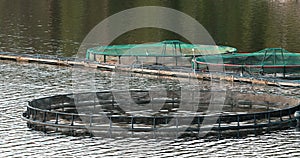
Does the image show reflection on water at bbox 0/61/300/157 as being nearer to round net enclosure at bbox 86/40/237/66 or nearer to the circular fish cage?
the circular fish cage

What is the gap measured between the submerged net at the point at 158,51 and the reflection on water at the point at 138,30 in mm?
6603

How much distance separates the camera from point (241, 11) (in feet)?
507

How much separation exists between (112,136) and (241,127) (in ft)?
30.1

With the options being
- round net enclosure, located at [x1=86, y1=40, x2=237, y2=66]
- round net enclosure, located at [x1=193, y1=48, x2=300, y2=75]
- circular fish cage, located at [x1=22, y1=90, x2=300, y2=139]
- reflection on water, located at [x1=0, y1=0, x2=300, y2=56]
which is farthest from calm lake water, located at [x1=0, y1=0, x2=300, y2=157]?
round net enclosure, located at [x1=86, y1=40, x2=237, y2=66]

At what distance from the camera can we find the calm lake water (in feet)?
192

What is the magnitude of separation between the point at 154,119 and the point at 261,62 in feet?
104

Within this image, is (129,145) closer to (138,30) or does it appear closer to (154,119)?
(154,119)

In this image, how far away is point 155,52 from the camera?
100750mm

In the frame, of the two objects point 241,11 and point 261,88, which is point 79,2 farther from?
point 261,88

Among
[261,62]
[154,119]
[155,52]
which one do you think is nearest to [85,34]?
[155,52]

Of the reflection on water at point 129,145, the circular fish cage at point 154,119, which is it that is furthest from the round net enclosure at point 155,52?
the reflection on water at point 129,145

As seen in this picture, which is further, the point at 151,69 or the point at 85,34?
the point at 85,34

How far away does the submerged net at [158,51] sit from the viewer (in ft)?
322

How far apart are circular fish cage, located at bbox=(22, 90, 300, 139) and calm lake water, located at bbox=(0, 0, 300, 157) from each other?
1.23 meters
